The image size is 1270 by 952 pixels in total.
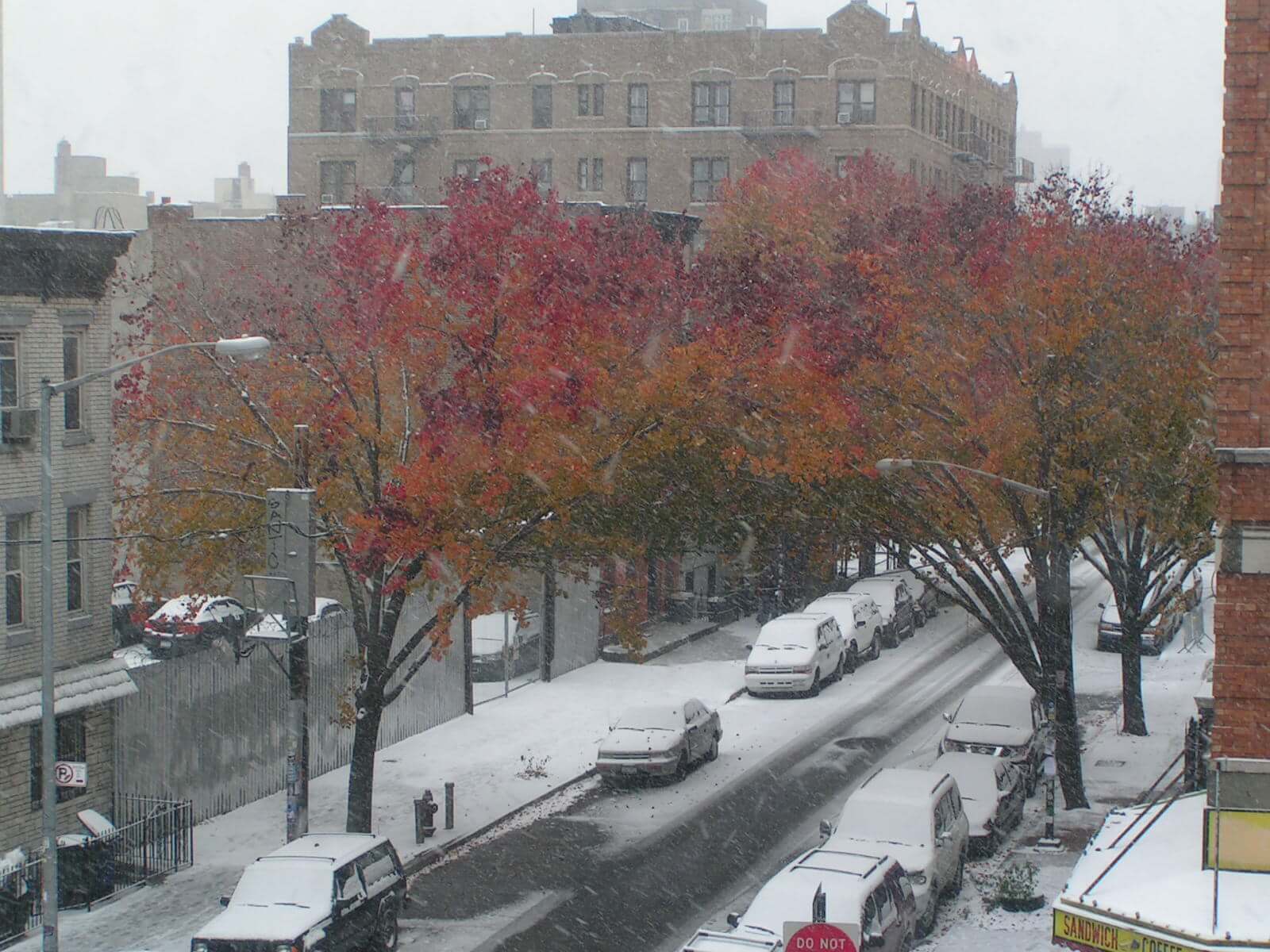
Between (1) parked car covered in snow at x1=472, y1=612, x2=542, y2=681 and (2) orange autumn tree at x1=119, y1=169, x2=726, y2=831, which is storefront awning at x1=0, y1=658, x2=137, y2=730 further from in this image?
(1) parked car covered in snow at x1=472, y1=612, x2=542, y2=681

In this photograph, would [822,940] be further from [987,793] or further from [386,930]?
[987,793]

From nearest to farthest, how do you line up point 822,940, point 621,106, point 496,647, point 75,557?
point 822,940 → point 75,557 → point 496,647 → point 621,106

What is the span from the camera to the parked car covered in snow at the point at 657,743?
90.3 feet

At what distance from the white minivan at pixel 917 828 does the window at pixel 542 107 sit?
51.2 meters

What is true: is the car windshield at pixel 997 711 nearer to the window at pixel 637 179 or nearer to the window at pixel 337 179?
the window at pixel 637 179

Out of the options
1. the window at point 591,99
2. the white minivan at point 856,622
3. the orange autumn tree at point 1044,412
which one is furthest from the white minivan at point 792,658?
the window at point 591,99

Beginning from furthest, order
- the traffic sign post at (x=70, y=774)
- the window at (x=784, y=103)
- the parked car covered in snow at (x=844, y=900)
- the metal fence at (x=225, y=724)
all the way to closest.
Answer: the window at (x=784, y=103)
the metal fence at (x=225, y=724)
the traffic sign post at (x=70, y=774)
the parked car covered in snow at (x=844, y=900)

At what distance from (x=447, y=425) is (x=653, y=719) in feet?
30.1

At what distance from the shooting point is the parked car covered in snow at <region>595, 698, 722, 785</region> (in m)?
27.5

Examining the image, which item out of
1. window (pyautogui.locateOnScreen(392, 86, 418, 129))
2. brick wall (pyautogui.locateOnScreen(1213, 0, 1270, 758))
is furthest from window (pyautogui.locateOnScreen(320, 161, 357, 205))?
brick wall (pyautogui.locateOnScreen(1213, 0, 1270, 758))

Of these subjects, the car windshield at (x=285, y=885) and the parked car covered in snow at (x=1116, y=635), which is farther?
the parked car covered in snow at (x=1116, y=635)

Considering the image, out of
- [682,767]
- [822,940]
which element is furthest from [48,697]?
[682,767]

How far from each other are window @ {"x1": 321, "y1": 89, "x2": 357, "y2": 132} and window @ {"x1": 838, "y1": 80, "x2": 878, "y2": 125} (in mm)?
22243

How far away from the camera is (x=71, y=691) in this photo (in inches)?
894
